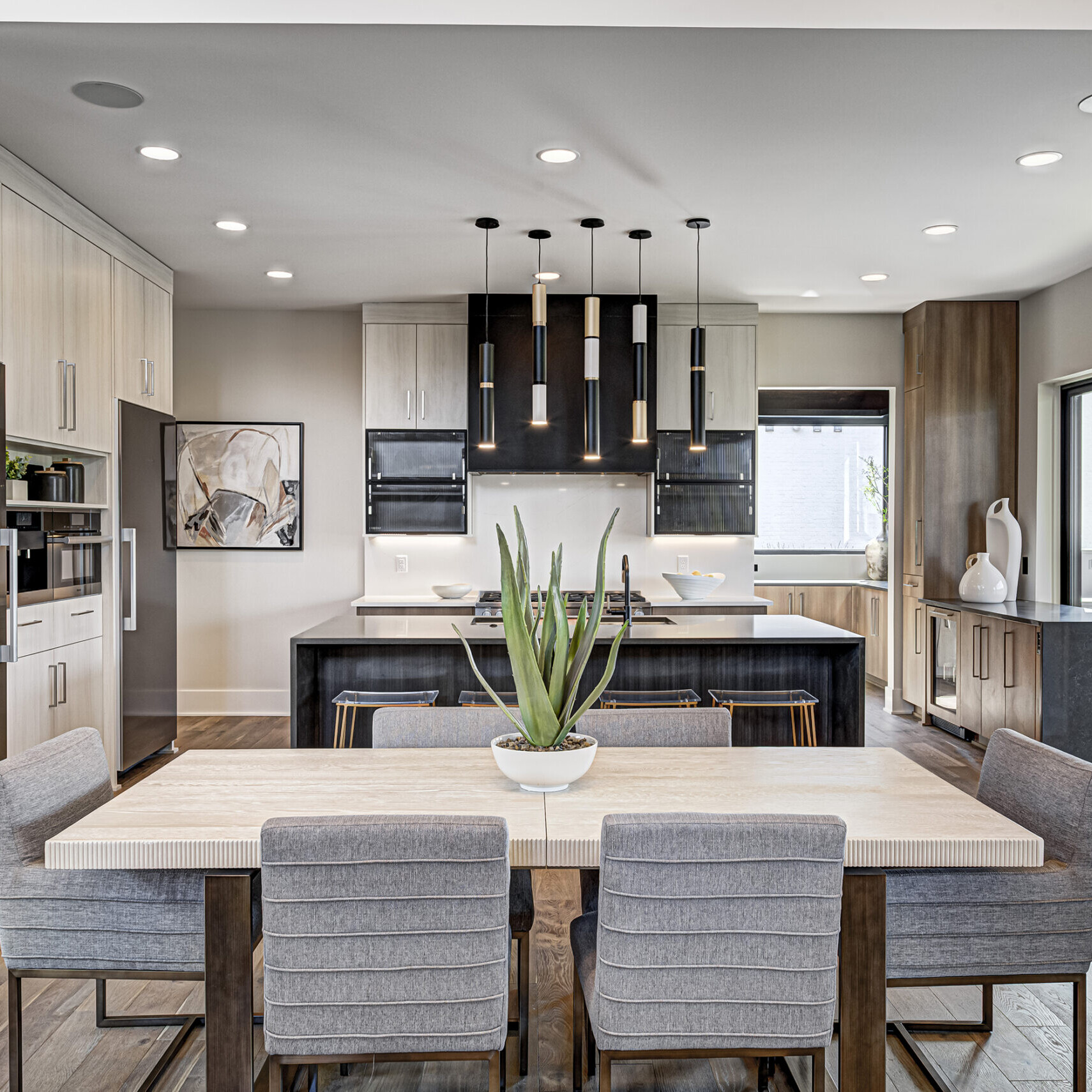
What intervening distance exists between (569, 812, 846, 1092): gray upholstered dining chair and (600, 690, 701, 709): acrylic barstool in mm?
2069

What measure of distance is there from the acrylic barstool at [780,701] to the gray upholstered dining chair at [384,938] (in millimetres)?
2149

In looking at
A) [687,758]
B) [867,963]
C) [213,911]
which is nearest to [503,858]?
[213,911]

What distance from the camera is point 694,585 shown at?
5.62 meters

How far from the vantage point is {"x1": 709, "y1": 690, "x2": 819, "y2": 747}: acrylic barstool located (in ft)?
11.6

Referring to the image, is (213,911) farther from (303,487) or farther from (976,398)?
(976,398)

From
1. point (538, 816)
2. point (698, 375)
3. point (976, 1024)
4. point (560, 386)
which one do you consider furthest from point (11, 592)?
point (976, 1024)

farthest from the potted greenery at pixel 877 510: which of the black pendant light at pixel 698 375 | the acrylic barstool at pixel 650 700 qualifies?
the acrylic barstool at pixel 650 700

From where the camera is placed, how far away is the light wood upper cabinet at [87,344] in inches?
152

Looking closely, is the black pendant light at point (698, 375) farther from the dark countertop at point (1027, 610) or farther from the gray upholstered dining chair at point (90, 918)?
the gray upholstered dining chair at point (90, 918)

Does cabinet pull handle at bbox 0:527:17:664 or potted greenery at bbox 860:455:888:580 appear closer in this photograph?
cabinet pull handle at bbox 0:527:17:664

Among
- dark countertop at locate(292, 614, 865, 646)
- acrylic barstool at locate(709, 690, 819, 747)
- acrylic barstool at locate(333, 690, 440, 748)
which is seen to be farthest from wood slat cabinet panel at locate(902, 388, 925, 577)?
acrylic barstool at locate(333, 690, 440, 748)

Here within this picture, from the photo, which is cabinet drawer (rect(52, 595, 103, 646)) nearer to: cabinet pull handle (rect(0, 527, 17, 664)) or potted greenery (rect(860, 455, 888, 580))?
cabinet pull handle (rect(0, 527, 17, 664))

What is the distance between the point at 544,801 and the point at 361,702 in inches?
71.1

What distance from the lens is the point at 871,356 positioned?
6.12m
